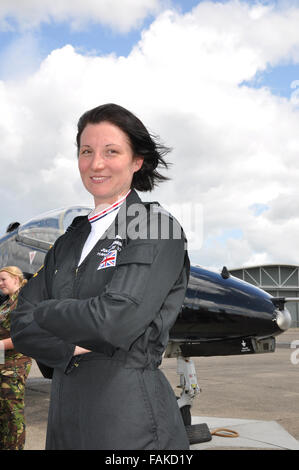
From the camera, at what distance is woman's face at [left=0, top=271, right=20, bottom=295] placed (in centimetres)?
470

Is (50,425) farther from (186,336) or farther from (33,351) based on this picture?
(186,336)

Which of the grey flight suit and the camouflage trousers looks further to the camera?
the camouflage trousers

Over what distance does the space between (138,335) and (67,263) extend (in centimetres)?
44

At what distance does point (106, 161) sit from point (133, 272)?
1.59 feet

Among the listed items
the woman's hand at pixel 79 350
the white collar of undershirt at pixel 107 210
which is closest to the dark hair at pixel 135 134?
the white collar of undershirt at pixel 107 210

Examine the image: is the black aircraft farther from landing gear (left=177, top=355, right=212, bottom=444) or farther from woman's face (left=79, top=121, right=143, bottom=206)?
woman's face (left=79, top=121, right=143, bottom=206)

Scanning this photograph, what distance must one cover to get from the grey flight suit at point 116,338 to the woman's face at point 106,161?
16cm

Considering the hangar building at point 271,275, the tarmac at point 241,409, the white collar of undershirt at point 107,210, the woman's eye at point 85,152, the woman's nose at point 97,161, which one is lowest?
the tarmac at point 241,409

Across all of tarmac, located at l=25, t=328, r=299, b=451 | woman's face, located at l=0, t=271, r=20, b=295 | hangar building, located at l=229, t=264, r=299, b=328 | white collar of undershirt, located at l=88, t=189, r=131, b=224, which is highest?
hangar building, located at l=229, t=264, r=299, b=328

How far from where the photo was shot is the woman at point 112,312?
1.44 m

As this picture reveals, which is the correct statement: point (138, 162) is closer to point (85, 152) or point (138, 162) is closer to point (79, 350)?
point (85, 152)

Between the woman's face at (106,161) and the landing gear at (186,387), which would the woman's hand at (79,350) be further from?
the landing gear at (186,387)

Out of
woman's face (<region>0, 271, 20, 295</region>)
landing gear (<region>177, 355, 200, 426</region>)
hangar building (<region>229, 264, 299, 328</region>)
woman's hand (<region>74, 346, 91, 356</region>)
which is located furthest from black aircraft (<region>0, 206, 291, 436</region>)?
hangar building (<region>229, 264, 299, 328</region>)

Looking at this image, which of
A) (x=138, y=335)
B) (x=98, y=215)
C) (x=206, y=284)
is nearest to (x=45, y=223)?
(x=206, y=284)
